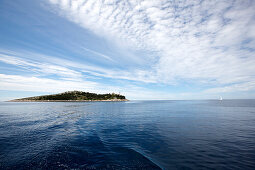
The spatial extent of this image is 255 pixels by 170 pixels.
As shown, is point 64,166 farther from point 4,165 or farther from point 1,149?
point 1,149

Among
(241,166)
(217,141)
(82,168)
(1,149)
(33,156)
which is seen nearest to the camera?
(82,168)

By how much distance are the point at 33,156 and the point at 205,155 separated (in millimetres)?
19544

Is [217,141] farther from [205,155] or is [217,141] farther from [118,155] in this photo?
[118,155]

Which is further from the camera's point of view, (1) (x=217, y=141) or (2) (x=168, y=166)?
(1) (x=217, y=141)

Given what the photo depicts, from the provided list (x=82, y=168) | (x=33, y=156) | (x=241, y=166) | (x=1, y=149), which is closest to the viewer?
(x=82, y=168)

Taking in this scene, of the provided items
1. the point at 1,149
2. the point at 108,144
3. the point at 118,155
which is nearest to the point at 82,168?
the point at 118,155

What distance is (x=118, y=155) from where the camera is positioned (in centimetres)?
1316

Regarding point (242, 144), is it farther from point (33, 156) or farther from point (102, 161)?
point (33, 156)

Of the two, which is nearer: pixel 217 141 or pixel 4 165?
pixel 4 165

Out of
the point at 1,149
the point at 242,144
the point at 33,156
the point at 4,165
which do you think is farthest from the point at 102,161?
the point at 242,144

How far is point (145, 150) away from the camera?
14516 mm

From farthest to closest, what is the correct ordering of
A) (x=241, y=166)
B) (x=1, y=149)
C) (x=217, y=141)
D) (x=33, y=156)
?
(x=217, y=141), (x=1, y=149), (x=33, y=156), (x=241, y=166)

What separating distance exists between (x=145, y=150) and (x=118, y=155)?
3.61 m

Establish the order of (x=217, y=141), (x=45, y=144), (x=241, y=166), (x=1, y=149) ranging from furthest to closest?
1. (x=217, y=141)
2. (x=45, y=144)
3. (x=1, y=149)
4. (x=241, y=166)
